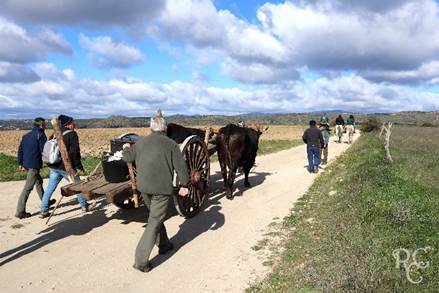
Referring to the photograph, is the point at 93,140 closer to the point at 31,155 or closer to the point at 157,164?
the point at 31,155

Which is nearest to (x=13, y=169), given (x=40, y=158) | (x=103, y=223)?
(x=40, y=158)

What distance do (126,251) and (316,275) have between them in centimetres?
319

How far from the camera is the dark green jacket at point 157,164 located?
6.28m

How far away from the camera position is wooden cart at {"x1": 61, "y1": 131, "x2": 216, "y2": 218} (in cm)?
740

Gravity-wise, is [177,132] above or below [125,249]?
above

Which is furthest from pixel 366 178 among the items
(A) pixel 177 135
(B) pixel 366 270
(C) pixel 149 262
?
(C) pixel 149 262

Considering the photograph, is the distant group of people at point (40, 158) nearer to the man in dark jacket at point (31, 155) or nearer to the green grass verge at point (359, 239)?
the man in dark jacket at point (31, 155)

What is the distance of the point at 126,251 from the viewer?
22.7 feet

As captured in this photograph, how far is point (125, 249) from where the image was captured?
7016 millimetres

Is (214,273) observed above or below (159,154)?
below

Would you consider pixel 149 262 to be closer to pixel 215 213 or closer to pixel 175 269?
pixel 175 269

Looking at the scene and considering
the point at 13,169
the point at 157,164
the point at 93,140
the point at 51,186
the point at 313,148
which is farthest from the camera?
the point at 93,140

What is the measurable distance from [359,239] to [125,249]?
3.76 meters
